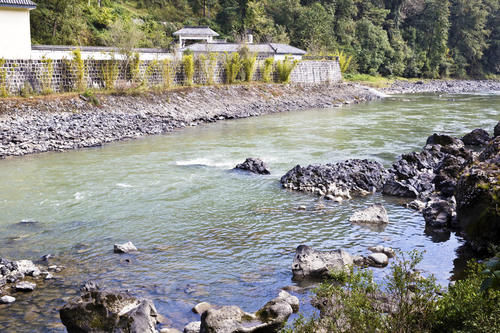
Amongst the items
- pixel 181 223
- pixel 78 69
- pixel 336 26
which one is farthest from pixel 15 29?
pixel 336 26

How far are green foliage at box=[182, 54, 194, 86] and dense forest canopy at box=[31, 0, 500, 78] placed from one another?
4.65 meters

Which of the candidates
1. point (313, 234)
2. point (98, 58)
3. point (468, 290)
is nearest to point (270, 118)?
point (98, 58)

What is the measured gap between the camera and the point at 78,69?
2683cm

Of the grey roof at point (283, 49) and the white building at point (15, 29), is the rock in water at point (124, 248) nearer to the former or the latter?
the white building at point (15, 29)

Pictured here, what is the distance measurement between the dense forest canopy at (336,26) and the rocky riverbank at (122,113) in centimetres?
661

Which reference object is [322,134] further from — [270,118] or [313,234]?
[313,234]

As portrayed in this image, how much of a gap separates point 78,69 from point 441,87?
44.7m

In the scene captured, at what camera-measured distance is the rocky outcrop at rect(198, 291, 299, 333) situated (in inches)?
228

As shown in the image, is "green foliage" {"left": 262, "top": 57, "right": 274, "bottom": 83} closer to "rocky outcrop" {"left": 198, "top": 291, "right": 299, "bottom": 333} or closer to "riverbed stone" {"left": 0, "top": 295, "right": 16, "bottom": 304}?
"riverbed stone" {"left": 0, "top": 295, "right": 16, "bottom": 304}

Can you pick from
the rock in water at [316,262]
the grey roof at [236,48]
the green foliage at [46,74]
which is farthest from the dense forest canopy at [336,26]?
the rock in water at [316,262]

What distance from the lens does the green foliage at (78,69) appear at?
2673 cm

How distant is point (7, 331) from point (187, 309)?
2412 mm

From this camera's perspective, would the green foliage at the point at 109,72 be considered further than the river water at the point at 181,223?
Yes

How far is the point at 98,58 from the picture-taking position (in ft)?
92.8
